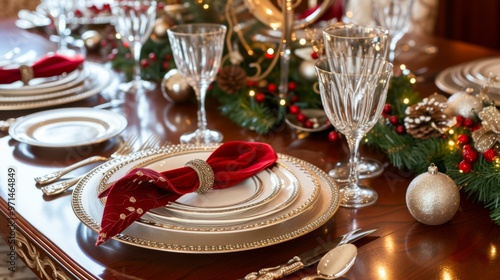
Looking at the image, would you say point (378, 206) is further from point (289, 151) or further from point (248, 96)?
point (248, 96)

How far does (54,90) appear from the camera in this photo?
1239 millimetres

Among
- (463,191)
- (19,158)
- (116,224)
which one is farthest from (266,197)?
(19,158)

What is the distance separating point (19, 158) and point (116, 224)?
1.20ft

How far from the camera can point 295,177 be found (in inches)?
32.5

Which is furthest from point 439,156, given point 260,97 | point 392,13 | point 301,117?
point 392,13

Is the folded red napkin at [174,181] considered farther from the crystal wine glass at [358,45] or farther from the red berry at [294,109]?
the red berry at [294,109]

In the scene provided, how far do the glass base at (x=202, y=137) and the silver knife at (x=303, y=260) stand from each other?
0.37 m

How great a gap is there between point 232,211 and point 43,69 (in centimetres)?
67

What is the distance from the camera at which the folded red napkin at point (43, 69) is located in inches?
48.4

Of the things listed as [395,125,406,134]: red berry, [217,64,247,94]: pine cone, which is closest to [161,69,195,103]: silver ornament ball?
[217,64,247,94]: pine cone

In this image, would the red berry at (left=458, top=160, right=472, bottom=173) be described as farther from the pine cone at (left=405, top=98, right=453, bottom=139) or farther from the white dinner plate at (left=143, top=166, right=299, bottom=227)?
the white dinner plate at (left=143, top=166, right=299, bottom=227)

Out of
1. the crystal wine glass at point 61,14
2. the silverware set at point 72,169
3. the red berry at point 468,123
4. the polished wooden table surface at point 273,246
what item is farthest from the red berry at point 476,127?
the crystal wine glass at point 61,14

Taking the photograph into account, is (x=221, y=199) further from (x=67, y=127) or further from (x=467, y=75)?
(x=467, y=75)

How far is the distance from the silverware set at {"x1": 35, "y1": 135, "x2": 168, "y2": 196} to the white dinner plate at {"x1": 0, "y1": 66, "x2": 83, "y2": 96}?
0.86 ft
